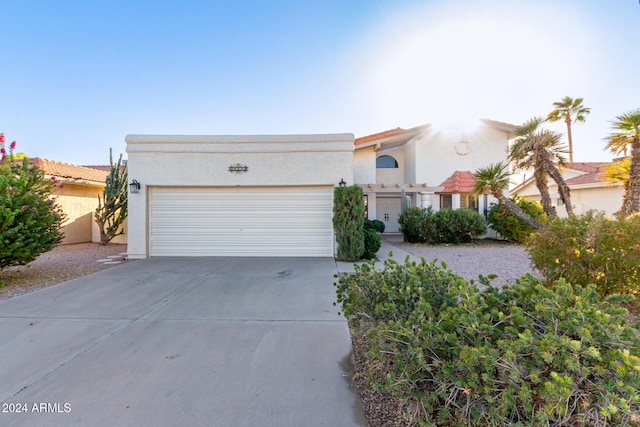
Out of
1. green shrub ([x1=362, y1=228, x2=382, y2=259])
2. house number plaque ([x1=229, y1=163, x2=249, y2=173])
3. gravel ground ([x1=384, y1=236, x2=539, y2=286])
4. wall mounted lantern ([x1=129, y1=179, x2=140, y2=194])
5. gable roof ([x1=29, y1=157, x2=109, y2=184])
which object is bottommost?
gravel ground ([x1=384, y1=236, x2=539, y2=286])

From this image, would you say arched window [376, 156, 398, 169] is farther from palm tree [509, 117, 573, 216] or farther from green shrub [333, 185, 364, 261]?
green shrub [333, 185, 364, 261]

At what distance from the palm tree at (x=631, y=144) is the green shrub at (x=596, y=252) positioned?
426 centimetres

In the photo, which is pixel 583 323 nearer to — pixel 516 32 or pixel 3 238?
pixel 516 32

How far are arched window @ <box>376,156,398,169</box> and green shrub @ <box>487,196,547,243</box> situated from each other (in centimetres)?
627

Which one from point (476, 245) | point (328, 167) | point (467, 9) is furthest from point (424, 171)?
point (467, 9)

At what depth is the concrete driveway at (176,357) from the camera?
2254 mm

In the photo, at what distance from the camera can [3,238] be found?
562 cm

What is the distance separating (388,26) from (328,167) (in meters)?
4.18

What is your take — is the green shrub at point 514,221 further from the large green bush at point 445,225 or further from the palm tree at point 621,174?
the palm tree at point 621,174

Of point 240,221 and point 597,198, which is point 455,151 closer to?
point 597,198

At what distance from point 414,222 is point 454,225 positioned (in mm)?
1660

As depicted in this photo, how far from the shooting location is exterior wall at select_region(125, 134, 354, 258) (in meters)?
9.02

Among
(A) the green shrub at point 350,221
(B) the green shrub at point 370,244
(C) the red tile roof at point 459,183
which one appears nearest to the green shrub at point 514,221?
(C) the red tile roof at point 459,183

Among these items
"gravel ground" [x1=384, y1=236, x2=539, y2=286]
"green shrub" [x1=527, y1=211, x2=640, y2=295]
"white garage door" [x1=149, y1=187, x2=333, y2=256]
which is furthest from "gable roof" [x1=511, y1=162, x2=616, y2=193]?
"white garage door" [x1=149, y1=187, x2=333, y2=256]
